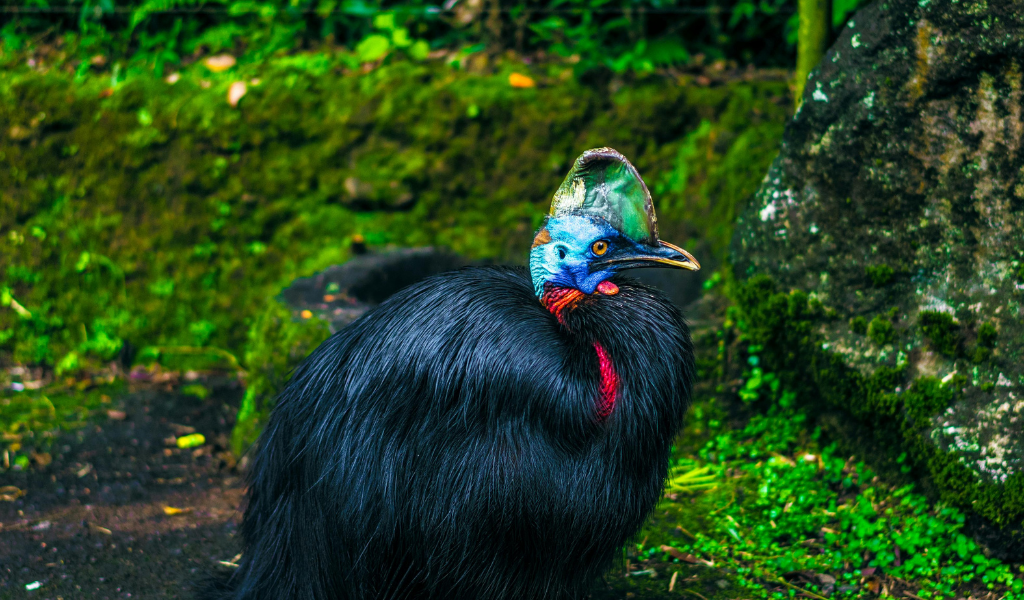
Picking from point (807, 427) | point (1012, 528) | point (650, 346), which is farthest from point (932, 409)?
point (650, 346)

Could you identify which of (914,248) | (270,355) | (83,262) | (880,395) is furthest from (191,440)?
(914,248)

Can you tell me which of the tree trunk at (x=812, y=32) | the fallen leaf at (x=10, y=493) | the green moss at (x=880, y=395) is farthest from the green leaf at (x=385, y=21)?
the fallen leaf at (x=10, y=493)

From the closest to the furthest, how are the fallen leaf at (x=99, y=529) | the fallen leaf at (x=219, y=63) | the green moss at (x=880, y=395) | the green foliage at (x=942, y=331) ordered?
the green moss at (x=880, y=395)
the green foliage at (x=942, y=331)
the fallen leaf at (x=99, y=529)
the fallen leaf at (x=219, y=63)

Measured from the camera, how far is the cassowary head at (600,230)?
7.52 ft

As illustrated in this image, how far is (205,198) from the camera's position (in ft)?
16.8

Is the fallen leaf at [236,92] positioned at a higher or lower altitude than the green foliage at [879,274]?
higher

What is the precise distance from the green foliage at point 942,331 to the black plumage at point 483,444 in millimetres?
1246

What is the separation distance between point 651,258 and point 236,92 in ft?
11.7

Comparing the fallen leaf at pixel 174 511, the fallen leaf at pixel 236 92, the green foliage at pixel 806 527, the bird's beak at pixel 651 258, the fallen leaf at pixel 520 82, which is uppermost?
the fallen leaf at pixel 520 82

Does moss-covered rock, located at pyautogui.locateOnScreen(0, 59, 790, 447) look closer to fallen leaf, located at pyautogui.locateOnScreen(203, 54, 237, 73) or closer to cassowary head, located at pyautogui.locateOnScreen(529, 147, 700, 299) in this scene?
fallen leaf, located at pyautogui.locateOnScreen(203, 54, 237, 73)

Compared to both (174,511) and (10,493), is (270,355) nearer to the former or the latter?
(174,511)

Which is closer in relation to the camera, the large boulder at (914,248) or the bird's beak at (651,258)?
the bird's beak at (651,258)

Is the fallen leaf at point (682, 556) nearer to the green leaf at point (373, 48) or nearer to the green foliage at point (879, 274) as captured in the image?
the green foliage at point (879, 274)

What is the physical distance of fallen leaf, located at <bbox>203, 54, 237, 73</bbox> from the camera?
5.37 m
